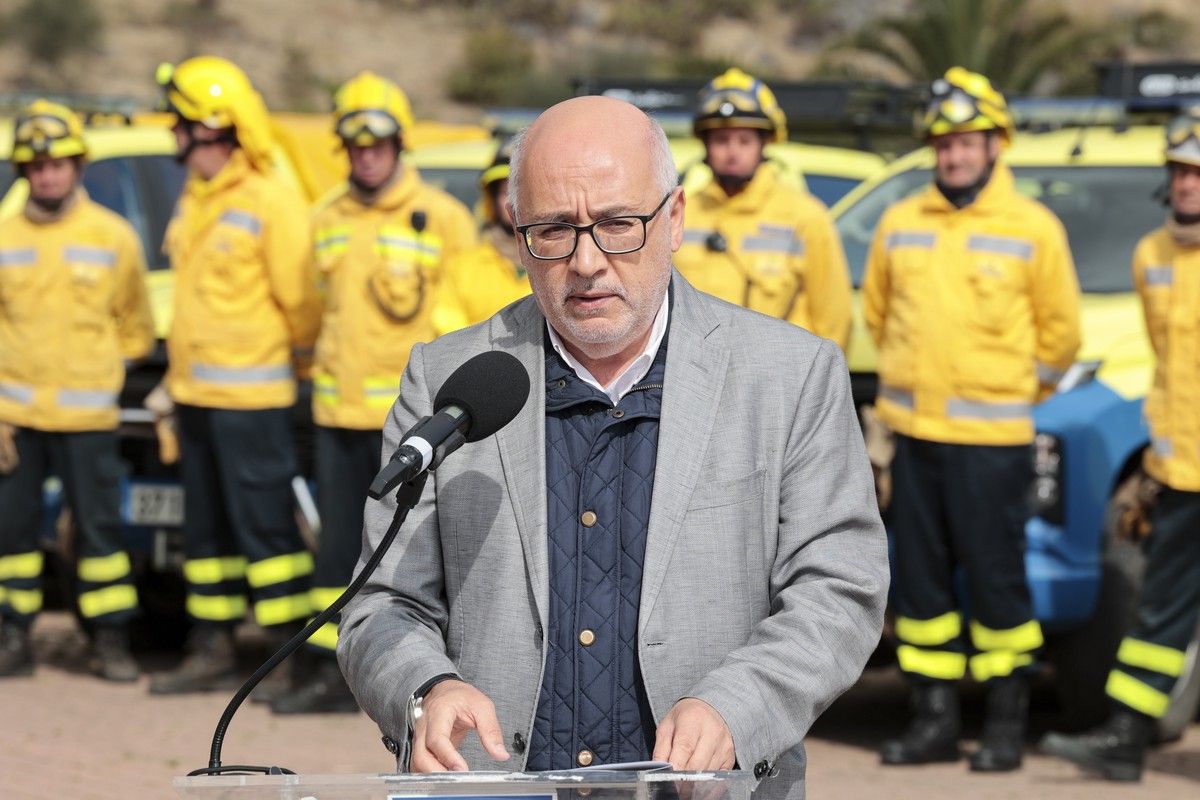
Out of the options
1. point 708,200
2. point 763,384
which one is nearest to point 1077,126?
point 708,200

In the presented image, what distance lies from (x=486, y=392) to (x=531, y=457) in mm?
232

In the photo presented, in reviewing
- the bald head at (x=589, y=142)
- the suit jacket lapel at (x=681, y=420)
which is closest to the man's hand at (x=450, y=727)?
the suit jacket lapel at (x=681, y=420)

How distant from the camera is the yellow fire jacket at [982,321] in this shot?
24.4ft

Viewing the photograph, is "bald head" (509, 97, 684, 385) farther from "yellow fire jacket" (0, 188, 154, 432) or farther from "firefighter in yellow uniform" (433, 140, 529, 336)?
"yellow fire jacket" (0, 188, 154, 432)

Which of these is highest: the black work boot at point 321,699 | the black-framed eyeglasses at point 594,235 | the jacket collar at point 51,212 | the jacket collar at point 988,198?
the black-framed eyeglasses at point 594,235

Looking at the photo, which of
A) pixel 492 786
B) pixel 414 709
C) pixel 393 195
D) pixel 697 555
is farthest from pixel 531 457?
pixel 393 195

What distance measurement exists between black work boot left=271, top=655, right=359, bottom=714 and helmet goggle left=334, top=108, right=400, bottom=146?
7.05ft

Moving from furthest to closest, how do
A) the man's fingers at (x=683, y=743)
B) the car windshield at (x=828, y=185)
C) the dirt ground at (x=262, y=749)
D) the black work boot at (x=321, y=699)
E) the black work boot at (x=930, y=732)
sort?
Answer: the car windshield at (x=828, y=185) → the black work boot at (x=321, y=699) → the black work boot at (x=930, y=732) → the dirt ground at (x=262, y=749) → the man's fingers at (x=683, y=743)

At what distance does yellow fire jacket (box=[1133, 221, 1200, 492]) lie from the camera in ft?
23.6

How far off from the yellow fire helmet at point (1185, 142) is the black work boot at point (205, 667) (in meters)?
4.43

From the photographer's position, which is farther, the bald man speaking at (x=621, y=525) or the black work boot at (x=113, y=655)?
the black work boot at (x=113, y=655)

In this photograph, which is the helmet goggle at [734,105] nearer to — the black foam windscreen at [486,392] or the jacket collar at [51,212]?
the jacket collar at [51,212]

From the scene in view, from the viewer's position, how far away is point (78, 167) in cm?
913

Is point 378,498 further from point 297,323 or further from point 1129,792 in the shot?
point 297,323
